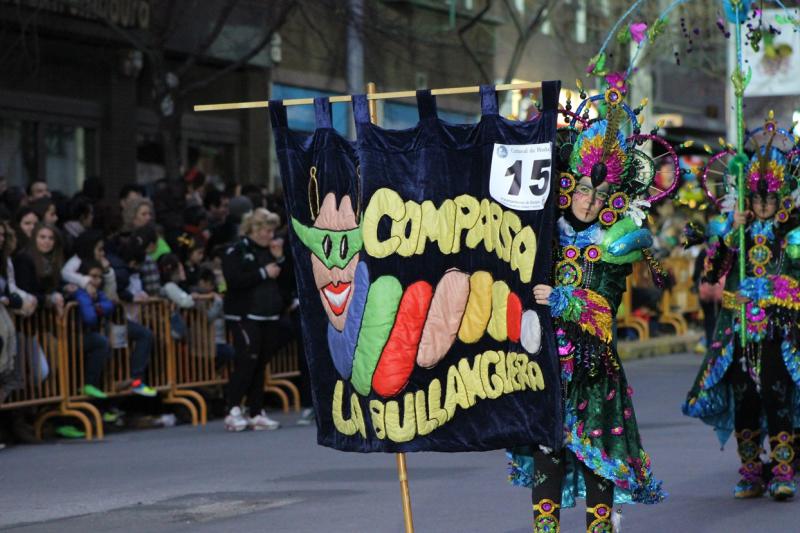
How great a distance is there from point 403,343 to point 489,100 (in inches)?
41.8

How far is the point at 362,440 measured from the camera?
7.06m

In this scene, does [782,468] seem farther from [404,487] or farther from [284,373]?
[284,373]

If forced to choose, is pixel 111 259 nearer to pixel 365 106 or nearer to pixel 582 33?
pixel 365 106

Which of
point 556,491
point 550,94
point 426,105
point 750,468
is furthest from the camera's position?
point 750,468

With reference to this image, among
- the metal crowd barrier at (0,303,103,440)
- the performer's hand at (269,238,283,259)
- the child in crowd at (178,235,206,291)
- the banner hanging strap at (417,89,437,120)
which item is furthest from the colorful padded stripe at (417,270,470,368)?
the child in crowd at (178,235,206,291)

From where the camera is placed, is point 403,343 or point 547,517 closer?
point 403,343

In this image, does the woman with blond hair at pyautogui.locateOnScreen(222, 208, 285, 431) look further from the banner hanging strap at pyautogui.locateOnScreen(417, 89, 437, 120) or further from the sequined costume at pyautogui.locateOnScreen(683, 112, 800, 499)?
the banner hanging strap at pyautogui.locateOnScreen(417, 89, 437, 120)

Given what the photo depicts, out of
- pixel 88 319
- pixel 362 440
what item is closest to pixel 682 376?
pixel 88 319

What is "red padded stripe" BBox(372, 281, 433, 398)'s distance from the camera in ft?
22.7

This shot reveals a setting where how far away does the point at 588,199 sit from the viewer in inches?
285

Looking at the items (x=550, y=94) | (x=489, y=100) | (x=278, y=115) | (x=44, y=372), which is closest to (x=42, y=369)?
(x=44, y=372)

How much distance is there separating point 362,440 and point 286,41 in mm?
20175

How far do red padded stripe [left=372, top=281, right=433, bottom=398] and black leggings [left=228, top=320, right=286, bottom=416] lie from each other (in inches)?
280

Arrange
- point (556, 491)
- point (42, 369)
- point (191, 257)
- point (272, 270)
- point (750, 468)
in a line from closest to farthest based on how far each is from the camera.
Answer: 1. point (556, 491)
2. point (750, 468)
3. point (42, 369)
4. point (272, 270)
5. point (191, 257)
